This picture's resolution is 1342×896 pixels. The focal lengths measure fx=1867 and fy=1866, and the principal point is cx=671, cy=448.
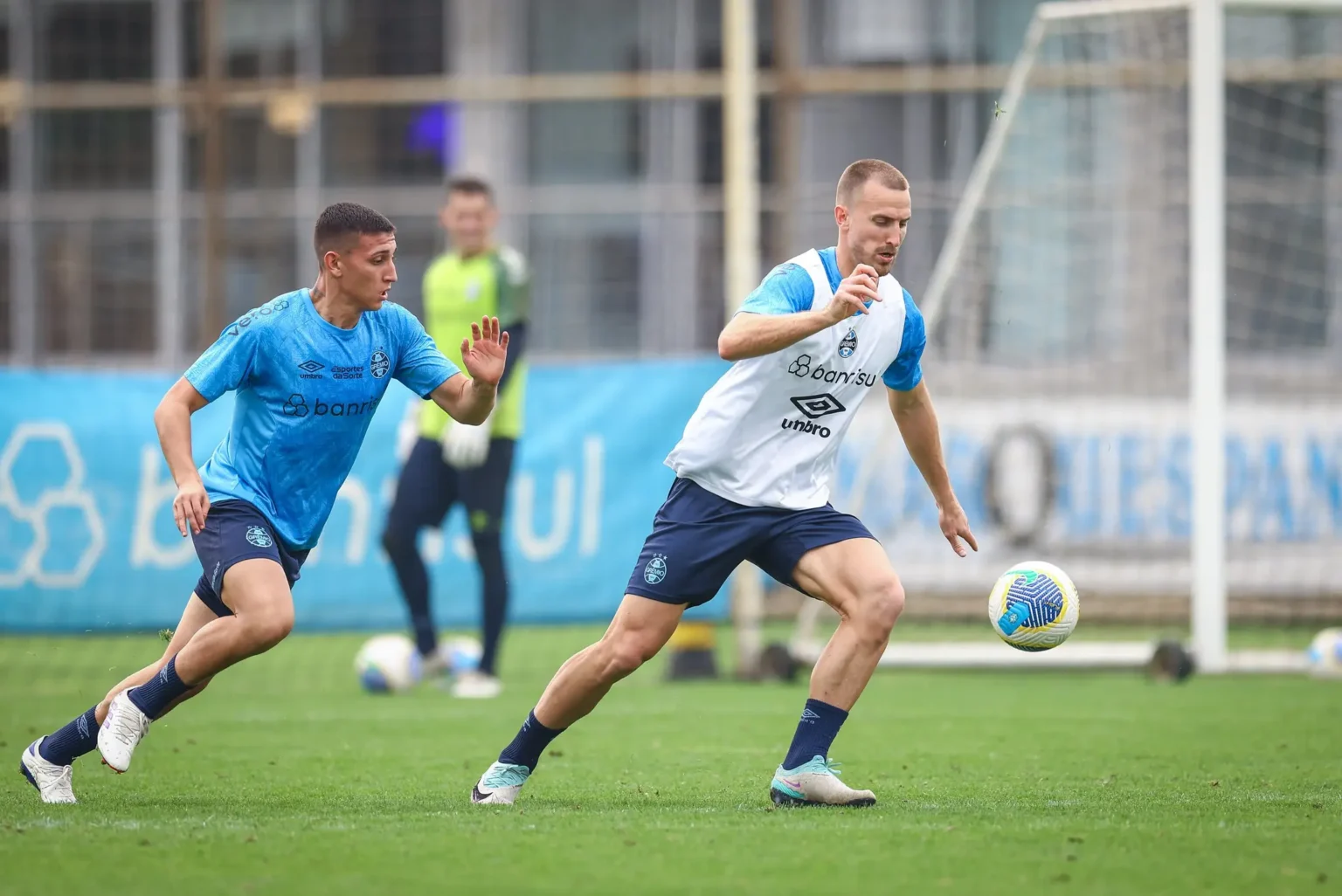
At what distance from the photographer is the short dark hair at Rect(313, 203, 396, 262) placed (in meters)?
6.24

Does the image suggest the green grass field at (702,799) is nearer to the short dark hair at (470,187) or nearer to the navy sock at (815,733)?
the navy sock at (815,733)

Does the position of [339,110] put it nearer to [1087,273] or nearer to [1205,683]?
[1087,273]

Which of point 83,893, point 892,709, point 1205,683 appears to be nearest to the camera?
point 83,893

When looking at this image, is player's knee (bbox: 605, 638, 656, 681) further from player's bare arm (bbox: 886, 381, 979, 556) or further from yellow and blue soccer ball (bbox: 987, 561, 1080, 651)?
yellow and blue soccer ball (bbox: 987, 561, 1080, 651)

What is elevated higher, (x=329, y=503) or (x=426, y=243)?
(x=426, y=243)

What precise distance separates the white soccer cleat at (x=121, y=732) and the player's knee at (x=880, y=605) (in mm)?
2329

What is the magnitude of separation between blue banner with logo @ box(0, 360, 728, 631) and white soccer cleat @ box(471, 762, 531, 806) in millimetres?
6411

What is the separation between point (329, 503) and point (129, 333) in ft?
51.5

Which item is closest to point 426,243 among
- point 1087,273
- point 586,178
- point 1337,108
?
point 586,178

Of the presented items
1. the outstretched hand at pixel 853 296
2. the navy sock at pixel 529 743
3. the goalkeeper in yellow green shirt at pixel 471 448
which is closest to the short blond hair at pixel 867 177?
the outstretched hand at pixel 853 296

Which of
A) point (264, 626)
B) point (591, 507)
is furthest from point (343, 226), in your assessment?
point (591, 507)

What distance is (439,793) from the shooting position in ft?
21.0

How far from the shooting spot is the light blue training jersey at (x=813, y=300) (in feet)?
19.7

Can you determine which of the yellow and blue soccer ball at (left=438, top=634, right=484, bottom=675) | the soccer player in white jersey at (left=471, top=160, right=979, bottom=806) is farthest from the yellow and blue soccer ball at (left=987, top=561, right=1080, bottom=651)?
the yellow and blue soccer ball at (left=438, top=634, right=484, bottom=675)
